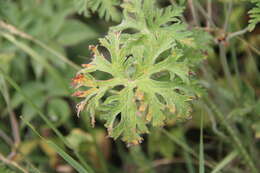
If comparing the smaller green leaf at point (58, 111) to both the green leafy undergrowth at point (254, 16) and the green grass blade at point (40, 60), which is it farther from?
the green leafy undergrowth at point (254, 16)

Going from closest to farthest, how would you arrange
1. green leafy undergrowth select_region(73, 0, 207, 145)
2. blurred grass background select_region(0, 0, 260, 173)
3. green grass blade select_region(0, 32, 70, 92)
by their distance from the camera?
1. green leafy undergrowth select_region(73, 0, 207, 145)
2. green grass blade select_region(0, 32, 70, 92)
3. blurred grass background select_region(0, 0, 260, 173)

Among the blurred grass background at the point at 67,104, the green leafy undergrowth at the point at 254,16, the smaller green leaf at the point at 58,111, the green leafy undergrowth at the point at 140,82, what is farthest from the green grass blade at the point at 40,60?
the green leafy undergrowth at the point at 254,16

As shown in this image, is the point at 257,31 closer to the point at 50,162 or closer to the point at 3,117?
the point at 50,162

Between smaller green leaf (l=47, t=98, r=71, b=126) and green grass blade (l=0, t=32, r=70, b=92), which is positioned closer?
green grass blade (l=0, t=32, r=70, b=92)

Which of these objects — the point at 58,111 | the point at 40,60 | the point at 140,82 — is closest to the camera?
the point at 140,82

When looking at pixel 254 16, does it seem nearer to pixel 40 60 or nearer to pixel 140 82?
pixel 140 82

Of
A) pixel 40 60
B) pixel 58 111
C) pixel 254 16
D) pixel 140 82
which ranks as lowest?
pixel 58 111

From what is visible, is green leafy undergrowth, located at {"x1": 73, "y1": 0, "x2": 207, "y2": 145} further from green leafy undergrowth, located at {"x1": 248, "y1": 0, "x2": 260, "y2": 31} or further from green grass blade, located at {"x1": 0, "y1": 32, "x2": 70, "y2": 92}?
green grass blade, located at {"x1": 0, "y1": 32, "x2": 70, "y2": 92}

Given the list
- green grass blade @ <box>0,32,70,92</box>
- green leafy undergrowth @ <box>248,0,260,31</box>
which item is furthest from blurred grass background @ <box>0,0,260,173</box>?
green leafy undergrowth @ <box>248,0,260,31</box>

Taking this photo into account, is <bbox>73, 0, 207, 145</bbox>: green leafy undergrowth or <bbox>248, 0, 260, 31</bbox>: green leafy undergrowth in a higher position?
<bbox>248, 0, 260, 31</bbox>: green leafy undergrowth

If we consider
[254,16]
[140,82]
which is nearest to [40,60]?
[140,82]

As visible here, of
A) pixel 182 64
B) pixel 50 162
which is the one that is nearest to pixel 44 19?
pixel 50 162
